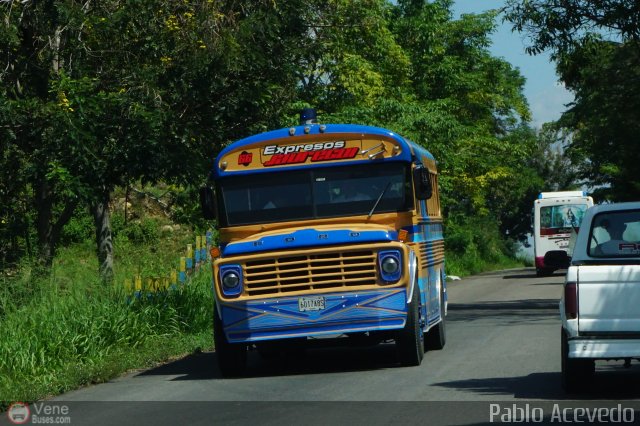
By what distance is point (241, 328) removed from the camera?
14.2 meters

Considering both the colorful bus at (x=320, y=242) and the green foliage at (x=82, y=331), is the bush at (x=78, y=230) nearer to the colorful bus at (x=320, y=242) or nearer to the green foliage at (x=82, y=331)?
the green foliage at (x=82, y=331)

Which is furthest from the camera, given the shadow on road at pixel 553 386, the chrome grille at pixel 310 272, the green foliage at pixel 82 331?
the chrome grille at pixel 310 272

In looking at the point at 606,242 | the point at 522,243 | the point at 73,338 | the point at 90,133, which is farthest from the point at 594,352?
the point at 522,243

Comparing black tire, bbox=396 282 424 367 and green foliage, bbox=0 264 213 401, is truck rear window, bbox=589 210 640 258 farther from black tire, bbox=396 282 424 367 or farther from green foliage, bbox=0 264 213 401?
green foliage, bbox=0 264 213 401

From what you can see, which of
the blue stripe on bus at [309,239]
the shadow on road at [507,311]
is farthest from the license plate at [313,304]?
the shadow on road at [507,311]

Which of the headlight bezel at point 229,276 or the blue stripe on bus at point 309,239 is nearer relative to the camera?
the blue stripe on bus at point 309,239

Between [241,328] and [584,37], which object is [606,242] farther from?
[584,37]

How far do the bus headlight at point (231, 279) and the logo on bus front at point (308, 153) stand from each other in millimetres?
1623

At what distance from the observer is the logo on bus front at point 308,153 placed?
15.2m

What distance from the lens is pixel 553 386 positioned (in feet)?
39.3

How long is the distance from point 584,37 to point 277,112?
7.07 meters

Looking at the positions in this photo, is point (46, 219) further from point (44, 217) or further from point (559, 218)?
point (559, 218)

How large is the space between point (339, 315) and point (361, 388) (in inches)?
65.4

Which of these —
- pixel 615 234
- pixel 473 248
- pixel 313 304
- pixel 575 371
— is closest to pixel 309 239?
pixel 313 304
